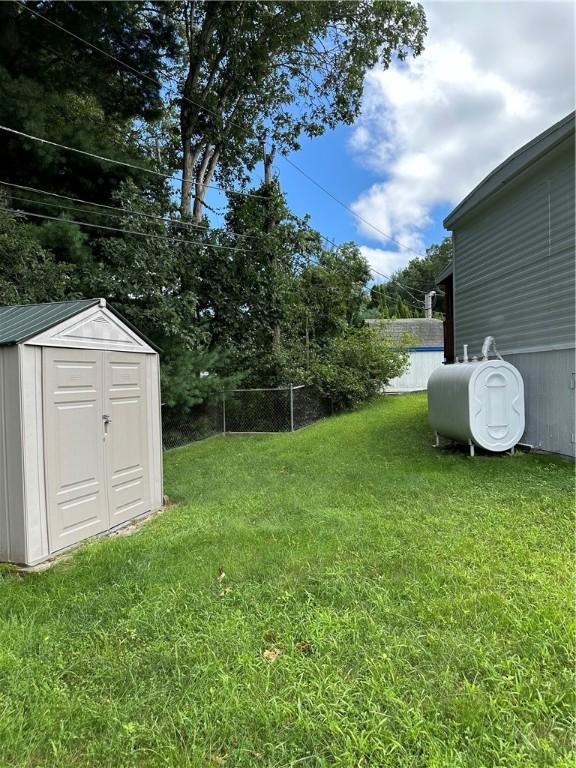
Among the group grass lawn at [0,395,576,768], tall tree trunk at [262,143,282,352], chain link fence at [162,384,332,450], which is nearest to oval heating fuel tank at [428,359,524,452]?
grass lawn at [0,395,576,768]

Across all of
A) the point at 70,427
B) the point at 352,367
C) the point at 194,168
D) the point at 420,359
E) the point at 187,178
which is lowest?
the point at 70,427

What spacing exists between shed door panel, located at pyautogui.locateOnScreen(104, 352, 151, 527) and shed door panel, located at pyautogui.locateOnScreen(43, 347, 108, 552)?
5.6 inches

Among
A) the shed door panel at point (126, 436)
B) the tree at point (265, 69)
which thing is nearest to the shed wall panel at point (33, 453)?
the shed door panel at point (126, 436)

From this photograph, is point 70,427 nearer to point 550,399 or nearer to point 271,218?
point 550,399

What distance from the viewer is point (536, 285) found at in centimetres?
743

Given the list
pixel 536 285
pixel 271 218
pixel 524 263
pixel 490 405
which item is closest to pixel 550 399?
pixel 490 405

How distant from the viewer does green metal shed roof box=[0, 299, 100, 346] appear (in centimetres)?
382

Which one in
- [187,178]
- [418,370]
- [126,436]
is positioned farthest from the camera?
[418,370]

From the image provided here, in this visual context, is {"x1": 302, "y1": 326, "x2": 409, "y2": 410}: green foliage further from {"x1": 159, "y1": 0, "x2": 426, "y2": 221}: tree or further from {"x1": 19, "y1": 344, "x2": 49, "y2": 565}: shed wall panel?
{"x1": 19, "y1": 344, "x2": 49, "y2": 565}: shed wall panel

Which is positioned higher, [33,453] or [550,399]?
[550,399]

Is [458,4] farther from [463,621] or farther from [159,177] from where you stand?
[463,621]

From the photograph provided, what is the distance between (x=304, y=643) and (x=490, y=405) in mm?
5717

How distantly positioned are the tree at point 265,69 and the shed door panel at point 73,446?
25.1 ft

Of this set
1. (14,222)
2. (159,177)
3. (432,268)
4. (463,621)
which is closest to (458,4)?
(159,177)
